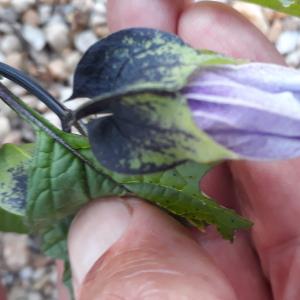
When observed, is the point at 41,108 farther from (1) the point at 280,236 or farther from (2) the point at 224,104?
(2) the point at 224,104

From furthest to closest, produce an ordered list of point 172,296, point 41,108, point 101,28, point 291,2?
point 101,28
point 41,108
point 291,2
point 172,296

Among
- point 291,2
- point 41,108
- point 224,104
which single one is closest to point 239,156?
point 224,104

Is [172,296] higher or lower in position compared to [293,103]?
lower

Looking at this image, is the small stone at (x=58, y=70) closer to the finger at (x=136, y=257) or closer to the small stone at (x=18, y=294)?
the small stone at (x=18, y=294)

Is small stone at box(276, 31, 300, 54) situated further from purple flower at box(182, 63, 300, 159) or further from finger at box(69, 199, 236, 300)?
purple flower at box(182, 63, 300, 159)

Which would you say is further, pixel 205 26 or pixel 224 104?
pixel 205 26

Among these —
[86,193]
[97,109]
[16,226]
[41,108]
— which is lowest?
[41,108]

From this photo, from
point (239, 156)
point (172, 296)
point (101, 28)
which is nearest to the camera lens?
point (239, 156)
